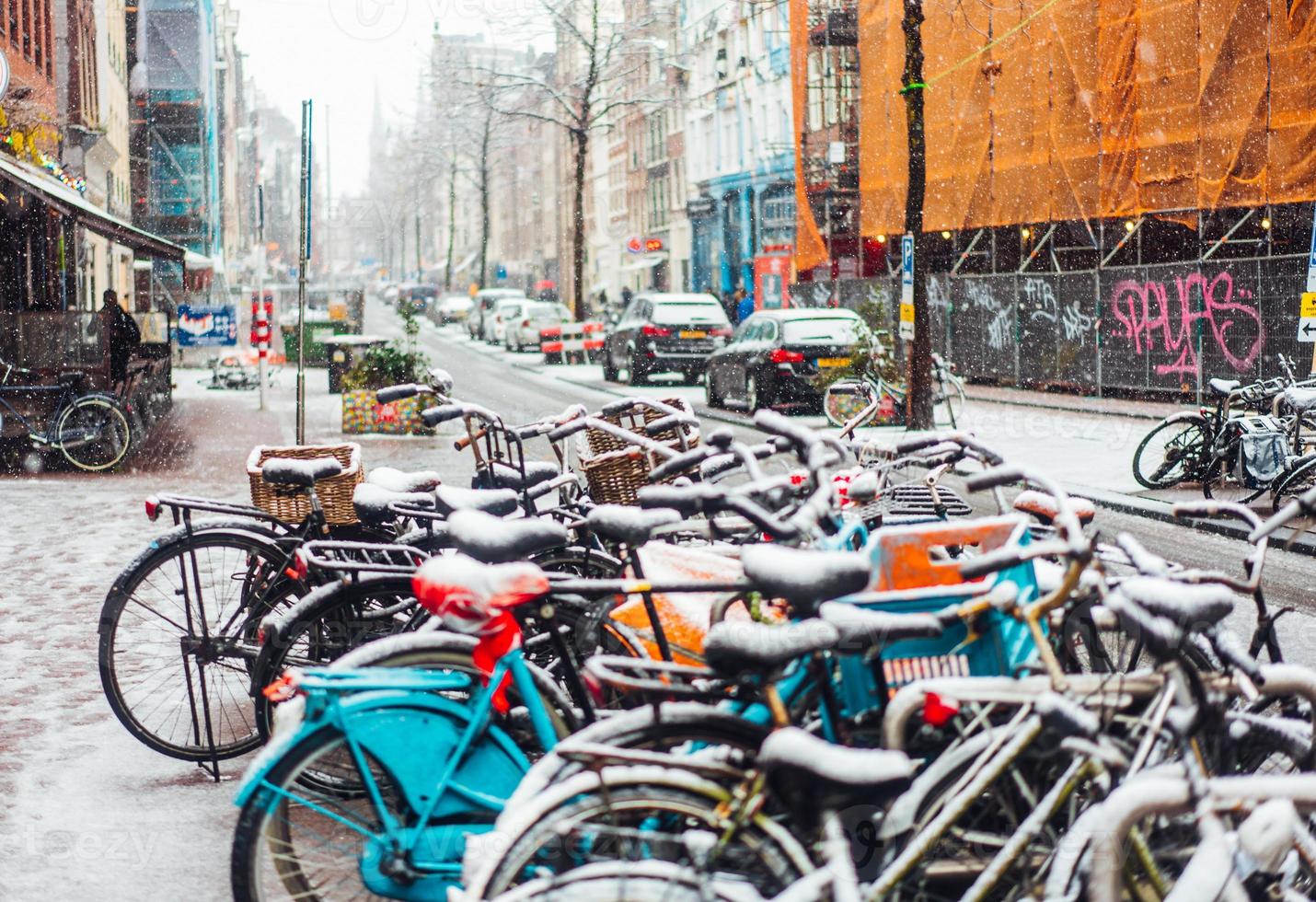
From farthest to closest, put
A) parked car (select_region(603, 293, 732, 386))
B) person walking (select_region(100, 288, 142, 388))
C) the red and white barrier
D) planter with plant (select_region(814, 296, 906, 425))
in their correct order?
1. the red and white barrier
2. parked car (select_region(603, 293, 732, 386))
3. planter with plant (select_region(814, 296, 906, 425))
4. person walking (select_region(100, 288, 142, 388))

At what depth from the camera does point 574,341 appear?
39.4 m

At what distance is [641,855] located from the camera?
9.93 ft

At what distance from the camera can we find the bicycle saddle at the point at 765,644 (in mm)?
3105

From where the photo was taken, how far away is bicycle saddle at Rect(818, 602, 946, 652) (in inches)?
128

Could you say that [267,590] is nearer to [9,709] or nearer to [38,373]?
[9,709]

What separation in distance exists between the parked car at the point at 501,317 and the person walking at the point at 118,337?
26586 mm

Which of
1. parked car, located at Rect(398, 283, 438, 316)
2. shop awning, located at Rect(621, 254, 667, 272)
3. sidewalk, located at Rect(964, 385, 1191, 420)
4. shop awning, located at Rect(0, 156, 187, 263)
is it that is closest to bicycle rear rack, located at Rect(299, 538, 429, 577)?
shop awning, located at Rect(0, 156, 187, 263)

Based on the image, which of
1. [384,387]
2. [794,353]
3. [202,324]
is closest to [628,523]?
[384,387]

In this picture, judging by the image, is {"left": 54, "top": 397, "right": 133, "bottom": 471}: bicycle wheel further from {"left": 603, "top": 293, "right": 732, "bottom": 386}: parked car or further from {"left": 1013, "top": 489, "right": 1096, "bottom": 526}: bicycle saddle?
{"left": 603, "top": 293, "right": 732, "bottom": 386}: parked car

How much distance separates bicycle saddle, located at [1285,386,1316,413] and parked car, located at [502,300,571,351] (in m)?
33.7

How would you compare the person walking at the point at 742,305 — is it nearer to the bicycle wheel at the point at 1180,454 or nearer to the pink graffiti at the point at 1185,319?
the pink graffiti at the point at 1185,319

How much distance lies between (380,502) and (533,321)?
4118 cm

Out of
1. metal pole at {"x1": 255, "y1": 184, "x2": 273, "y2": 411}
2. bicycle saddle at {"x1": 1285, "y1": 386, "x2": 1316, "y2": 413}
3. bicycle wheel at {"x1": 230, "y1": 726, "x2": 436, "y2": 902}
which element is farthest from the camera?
metal pole at {"x1": 255, "y1": 184, "x2": 273, "y2": 411}

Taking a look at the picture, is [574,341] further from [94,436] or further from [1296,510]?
[1296,510]
